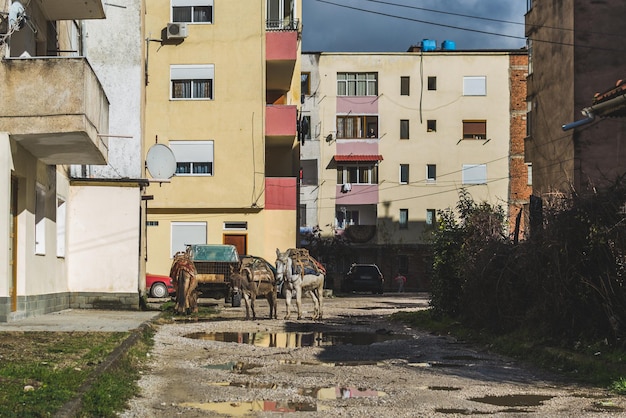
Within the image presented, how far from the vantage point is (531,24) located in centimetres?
4306

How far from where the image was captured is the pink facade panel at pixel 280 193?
42688 mm

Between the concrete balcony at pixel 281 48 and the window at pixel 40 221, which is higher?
the concrete balcony at pixel 281 48

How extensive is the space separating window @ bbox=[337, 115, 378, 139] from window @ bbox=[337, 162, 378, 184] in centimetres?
206

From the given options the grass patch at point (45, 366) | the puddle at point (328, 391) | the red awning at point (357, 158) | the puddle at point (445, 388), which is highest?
the red awning at point (357, 158)

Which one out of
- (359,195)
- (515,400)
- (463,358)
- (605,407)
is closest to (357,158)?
(359,195)

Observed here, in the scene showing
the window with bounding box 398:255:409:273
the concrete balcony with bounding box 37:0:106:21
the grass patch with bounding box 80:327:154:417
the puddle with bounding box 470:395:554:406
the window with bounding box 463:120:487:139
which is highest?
the window with bounding box 463:120:487:139

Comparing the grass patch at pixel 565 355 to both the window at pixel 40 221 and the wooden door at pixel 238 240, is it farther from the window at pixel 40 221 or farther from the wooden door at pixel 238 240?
the wooden door at pixel 238 240

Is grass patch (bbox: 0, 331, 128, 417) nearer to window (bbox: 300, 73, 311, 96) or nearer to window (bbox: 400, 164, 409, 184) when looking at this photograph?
window (bbox: 400, 164, 409, 184)

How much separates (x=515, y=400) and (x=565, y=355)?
3.35 meters

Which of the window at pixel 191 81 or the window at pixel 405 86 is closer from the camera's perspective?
the window at pixel 191 81

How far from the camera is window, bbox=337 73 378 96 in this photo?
68438 mm

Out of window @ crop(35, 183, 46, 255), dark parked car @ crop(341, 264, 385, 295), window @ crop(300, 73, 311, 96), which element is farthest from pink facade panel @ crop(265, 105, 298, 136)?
window @ crop(300, 73, 311, 96)

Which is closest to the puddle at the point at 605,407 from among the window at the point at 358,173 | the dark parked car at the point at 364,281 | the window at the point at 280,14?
the window at the point at 280,14

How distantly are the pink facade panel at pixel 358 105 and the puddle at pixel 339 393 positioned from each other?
5774 centimetres
